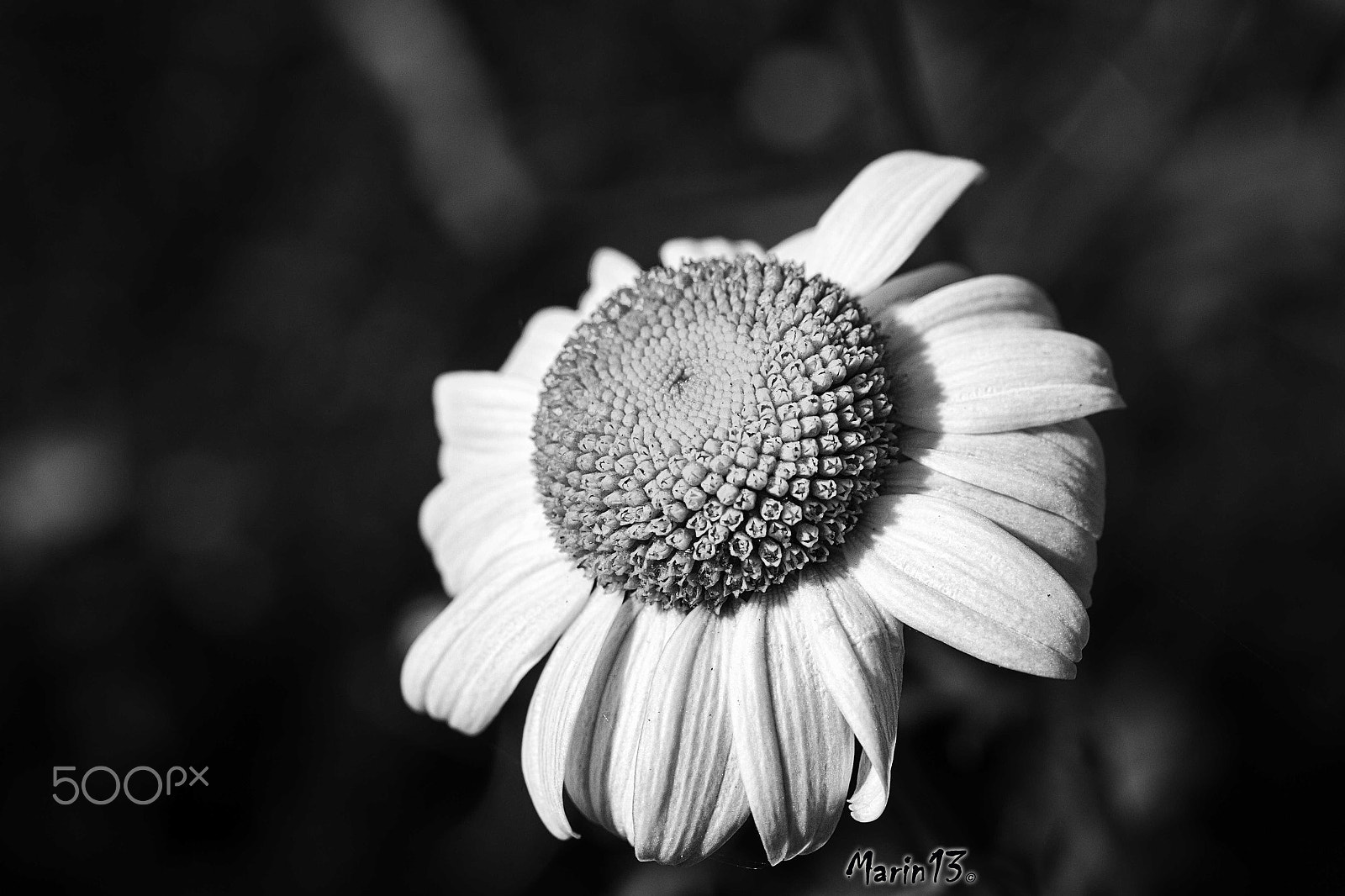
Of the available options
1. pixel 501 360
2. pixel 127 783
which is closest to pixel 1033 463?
pixel 501 360

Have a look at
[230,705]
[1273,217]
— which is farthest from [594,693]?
[1273,217]

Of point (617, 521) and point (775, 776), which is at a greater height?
point (617, 521)

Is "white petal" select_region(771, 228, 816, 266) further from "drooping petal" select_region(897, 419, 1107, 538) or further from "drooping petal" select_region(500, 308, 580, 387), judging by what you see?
"drooping petal" select_region(897, 419, 1107, 538)

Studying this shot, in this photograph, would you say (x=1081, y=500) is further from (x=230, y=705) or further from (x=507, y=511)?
(x=230, y=705)

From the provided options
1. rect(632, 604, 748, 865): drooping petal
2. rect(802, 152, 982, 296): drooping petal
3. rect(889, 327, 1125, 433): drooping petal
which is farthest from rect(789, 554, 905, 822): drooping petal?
rect(802, 152, 982, 296): drooping petal

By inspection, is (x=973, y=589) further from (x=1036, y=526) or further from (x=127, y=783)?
(x=127, y=783)

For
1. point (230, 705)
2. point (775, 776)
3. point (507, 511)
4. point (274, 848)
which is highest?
point (507, 511)

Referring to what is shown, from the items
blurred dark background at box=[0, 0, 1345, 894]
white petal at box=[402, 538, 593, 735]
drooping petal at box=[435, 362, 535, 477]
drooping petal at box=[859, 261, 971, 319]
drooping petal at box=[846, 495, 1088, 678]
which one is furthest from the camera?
blurred dark background at box=[0, 0, 1345, 894]
